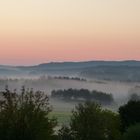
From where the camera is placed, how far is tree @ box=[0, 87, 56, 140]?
50875 millimetres

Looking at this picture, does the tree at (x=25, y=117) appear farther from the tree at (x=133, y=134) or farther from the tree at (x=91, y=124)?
the tree at (x=133, y=134)

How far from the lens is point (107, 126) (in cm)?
6925

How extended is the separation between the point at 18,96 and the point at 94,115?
51.8ft

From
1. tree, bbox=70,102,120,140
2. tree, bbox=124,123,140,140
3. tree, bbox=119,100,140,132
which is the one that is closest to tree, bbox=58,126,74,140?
tree, bbox=70,102,120,140

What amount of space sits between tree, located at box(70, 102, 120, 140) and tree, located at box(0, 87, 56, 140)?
11.7 metres

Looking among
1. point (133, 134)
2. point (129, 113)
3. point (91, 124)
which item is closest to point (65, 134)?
point (91, 124)

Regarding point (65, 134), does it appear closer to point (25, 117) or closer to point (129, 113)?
point (25, 117)

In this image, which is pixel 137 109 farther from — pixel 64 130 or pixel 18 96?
pixel 18 96

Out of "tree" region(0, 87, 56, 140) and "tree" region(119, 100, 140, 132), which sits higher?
"tree" region(0, 87, 56, 140)

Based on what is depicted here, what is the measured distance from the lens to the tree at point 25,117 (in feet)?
167

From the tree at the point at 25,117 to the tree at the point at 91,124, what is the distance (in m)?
11.7

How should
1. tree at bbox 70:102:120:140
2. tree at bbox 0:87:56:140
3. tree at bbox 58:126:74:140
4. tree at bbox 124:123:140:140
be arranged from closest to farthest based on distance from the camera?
tree at bbox 0:87:56:140, tree at bbox 70:102:120:140, tree at bbox 58:126:74:140, tree at bbox 124:123:140:140

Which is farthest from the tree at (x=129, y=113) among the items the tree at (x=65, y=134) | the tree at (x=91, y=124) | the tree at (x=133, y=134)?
the tree at (x=65, y=134)

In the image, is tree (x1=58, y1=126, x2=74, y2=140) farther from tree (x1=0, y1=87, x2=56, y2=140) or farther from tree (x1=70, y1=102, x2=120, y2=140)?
tree (x1=0, y1=87, x2=56, y2=140)
